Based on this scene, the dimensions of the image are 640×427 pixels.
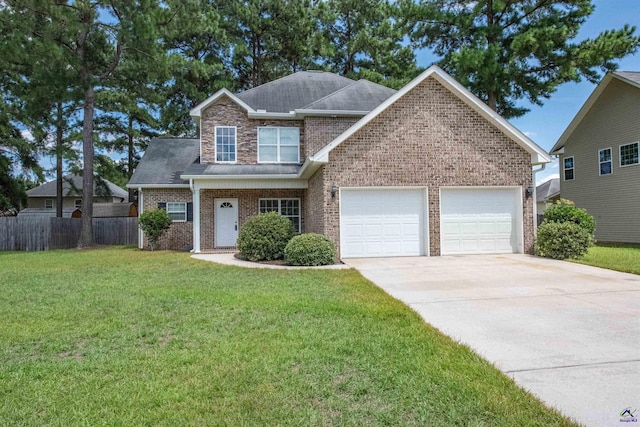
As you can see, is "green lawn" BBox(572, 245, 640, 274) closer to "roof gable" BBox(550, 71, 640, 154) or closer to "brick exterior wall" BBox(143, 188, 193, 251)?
"roof gable" BBox(550, 71, 640, 154)

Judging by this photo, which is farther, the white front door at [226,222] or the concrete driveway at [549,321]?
the white front door at [226,222]

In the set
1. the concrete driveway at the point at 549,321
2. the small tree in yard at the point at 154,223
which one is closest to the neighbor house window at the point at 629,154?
the concrete driveway at the point at 549,321

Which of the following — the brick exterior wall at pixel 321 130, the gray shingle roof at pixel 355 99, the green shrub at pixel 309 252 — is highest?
the gray shingle roof at pixel 355 99

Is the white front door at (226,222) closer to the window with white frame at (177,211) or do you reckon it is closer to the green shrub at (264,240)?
the window with white frame at (177,211)

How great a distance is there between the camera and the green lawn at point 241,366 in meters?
2.93

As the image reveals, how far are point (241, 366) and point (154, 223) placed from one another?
46.5 feet

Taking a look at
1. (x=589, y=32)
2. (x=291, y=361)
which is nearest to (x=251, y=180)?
(x=291, y=361)

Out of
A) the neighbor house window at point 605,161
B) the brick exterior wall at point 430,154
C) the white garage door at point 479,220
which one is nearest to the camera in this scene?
the brick exterior wall at point 430,154

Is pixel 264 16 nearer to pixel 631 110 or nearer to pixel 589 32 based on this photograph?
pixel 589 32

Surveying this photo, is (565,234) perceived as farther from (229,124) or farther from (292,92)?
(229,124)

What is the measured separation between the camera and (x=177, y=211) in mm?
17766

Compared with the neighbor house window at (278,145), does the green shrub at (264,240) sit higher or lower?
lower

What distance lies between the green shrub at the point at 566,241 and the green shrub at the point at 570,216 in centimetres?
19

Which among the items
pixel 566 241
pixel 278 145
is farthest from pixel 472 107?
pixel 278 145
